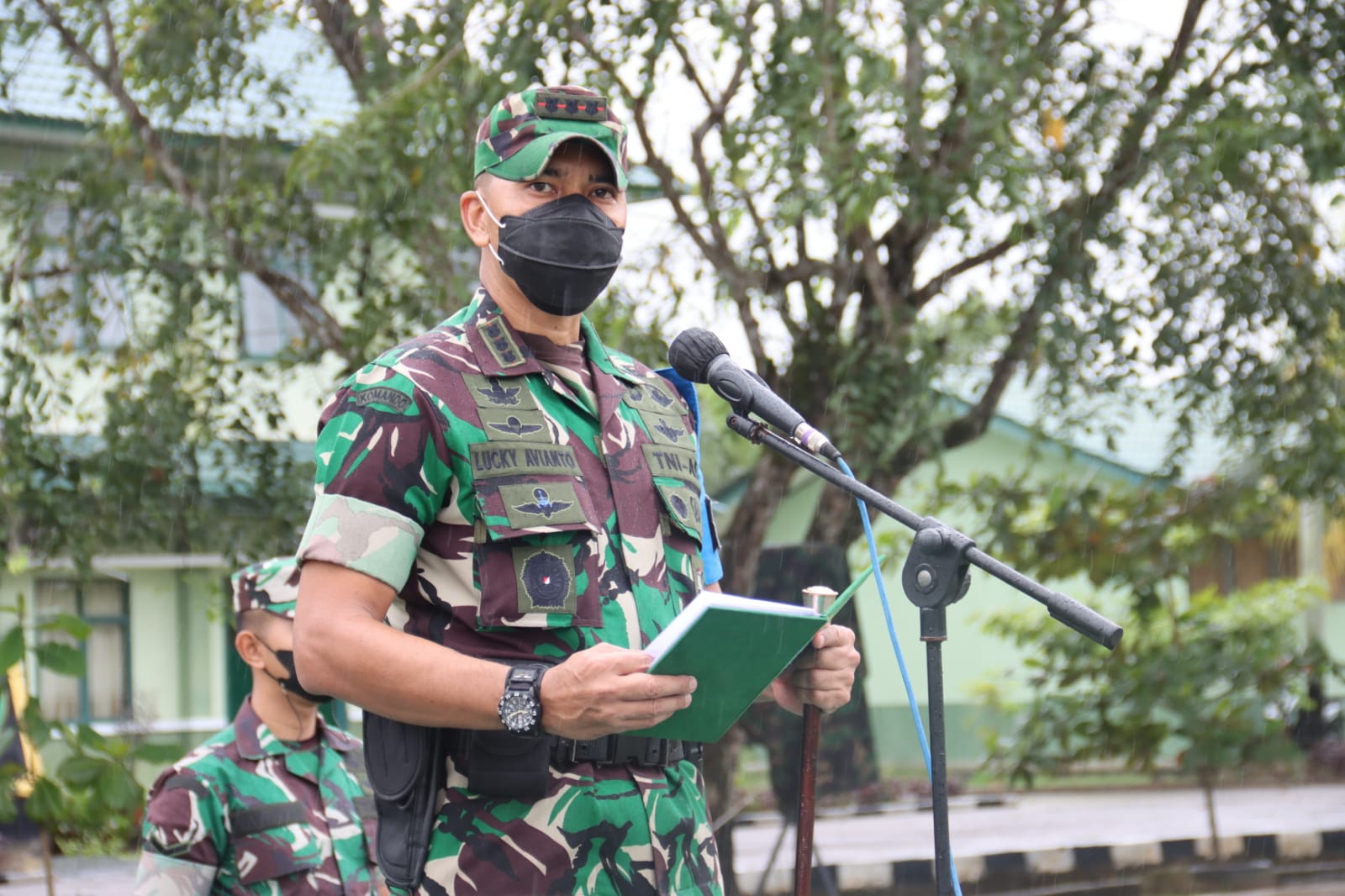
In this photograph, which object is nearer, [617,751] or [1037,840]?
[617,751]

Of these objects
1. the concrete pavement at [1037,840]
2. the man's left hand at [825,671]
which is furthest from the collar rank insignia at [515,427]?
the concrete pavement at [1037,840]

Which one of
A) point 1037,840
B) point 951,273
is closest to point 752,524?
point 951,273

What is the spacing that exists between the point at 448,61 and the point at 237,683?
11.5m

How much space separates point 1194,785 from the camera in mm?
19703

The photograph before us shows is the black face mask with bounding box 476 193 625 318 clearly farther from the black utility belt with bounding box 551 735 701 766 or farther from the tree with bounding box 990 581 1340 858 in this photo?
the tree with bounding box 990 581 1340 858

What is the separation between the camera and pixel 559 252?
228cm

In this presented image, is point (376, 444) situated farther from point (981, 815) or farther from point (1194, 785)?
point (1194, 785)

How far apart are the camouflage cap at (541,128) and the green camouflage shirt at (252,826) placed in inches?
72.1

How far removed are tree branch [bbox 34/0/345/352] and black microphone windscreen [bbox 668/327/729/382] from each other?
4821 millimetres

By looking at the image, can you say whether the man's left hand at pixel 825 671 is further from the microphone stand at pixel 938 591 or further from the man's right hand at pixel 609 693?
the man's right hand at pixel 609 693

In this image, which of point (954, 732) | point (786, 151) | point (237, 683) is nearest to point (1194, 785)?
point (954, 732)

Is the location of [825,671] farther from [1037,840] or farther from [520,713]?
[1037,840]

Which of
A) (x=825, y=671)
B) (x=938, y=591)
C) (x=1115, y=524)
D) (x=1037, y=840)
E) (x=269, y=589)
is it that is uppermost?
(x=1115, y=524)

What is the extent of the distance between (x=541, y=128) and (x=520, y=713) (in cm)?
94
